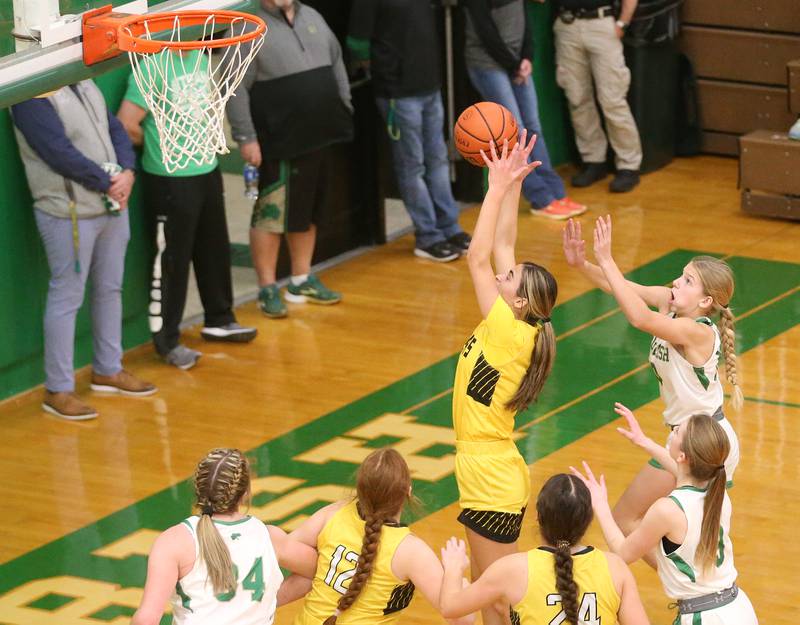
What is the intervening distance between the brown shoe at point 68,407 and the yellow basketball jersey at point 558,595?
4329 mm

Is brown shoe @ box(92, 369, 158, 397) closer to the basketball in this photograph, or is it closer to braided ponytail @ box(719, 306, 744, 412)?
the basketball

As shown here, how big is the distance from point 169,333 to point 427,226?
2.47 meters

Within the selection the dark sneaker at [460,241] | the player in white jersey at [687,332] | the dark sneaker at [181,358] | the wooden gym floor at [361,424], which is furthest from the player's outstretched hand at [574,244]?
the dark sneaker at [460,241]

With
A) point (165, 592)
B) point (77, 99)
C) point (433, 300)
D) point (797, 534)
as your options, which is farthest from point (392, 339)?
point (165, 592)

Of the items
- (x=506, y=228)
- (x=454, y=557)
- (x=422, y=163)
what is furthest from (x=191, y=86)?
(x=454, y=557)

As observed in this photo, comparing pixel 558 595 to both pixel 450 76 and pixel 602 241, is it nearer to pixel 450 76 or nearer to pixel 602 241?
pixel 602 241

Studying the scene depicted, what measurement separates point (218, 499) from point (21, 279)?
14.7 feet

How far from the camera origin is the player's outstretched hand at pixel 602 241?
5.59 meters

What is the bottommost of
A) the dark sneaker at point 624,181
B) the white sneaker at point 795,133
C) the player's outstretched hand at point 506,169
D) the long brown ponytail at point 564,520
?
the dark sneaker at point 624,181

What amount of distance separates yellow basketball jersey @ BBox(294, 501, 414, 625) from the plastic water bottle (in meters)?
5.01

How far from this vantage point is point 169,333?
9.12m

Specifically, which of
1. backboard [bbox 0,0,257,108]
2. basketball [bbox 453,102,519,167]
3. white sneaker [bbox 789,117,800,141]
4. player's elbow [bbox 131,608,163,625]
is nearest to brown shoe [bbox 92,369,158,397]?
basketball [bbox 453,102,519,167]

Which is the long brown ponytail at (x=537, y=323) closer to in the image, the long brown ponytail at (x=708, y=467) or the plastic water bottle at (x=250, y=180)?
the long brown ponytail at (x=708, y=467)

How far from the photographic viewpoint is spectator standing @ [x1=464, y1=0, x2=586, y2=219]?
11.2 metres
